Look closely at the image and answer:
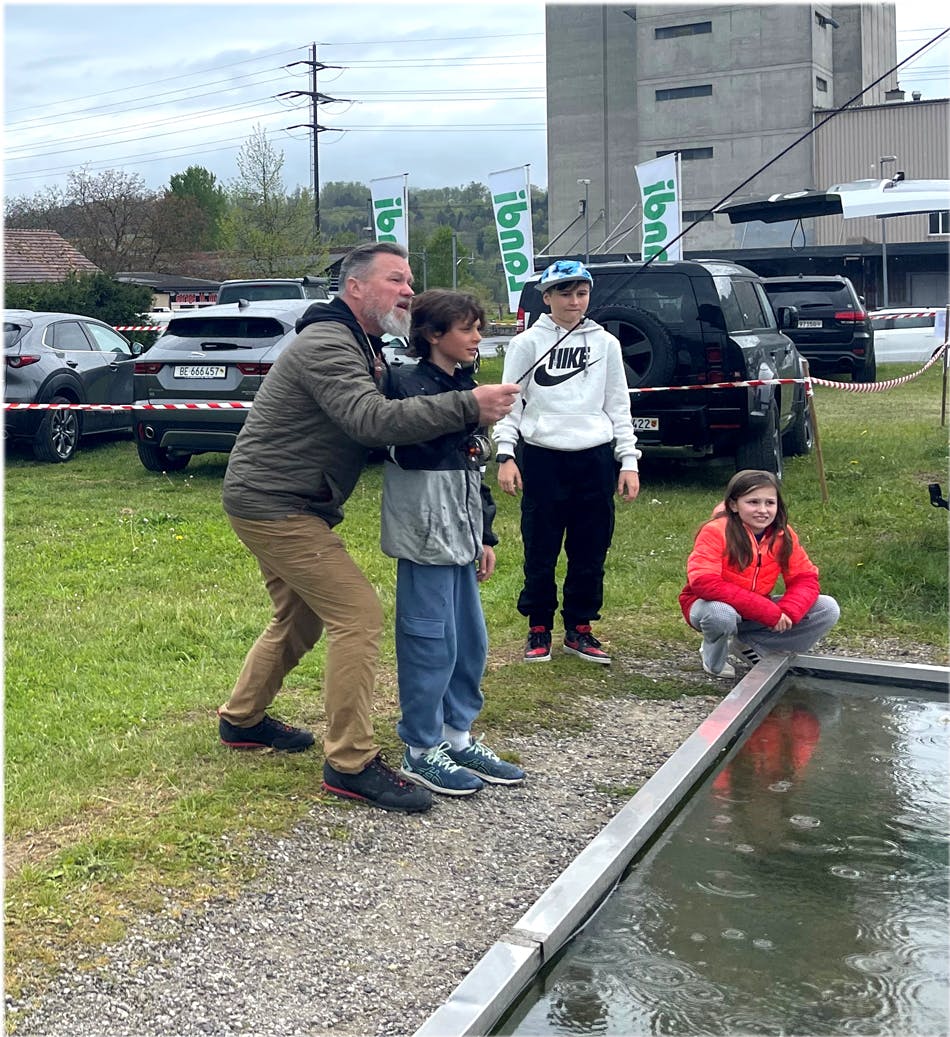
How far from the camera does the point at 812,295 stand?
21297 millimetres

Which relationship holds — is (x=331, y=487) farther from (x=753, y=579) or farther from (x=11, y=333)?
(x=11, y=333)

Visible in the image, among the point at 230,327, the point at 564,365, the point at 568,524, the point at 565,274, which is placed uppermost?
the point at 230,327

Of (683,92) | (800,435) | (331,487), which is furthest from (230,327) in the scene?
(683,92)

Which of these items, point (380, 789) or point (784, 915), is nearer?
point (784, 915)

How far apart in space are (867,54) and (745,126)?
28.3ft

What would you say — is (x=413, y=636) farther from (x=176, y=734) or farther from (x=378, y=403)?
(x=176, y=734)

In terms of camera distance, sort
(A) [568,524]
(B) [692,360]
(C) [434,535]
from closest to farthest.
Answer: (C) [434,535], (A) [568,524], (B) [692,360]

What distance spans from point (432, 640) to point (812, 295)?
718 inches

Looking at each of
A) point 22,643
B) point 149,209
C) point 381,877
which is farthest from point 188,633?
point 149,209

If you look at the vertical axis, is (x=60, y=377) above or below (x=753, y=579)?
above

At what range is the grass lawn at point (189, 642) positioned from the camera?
3.94 meters

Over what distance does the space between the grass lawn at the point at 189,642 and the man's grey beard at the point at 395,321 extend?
5.34ft

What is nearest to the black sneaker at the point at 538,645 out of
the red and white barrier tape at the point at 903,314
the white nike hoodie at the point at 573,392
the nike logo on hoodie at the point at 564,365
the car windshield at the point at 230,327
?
the white nike hoodie at the point at 573,392

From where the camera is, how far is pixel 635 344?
10930mm
